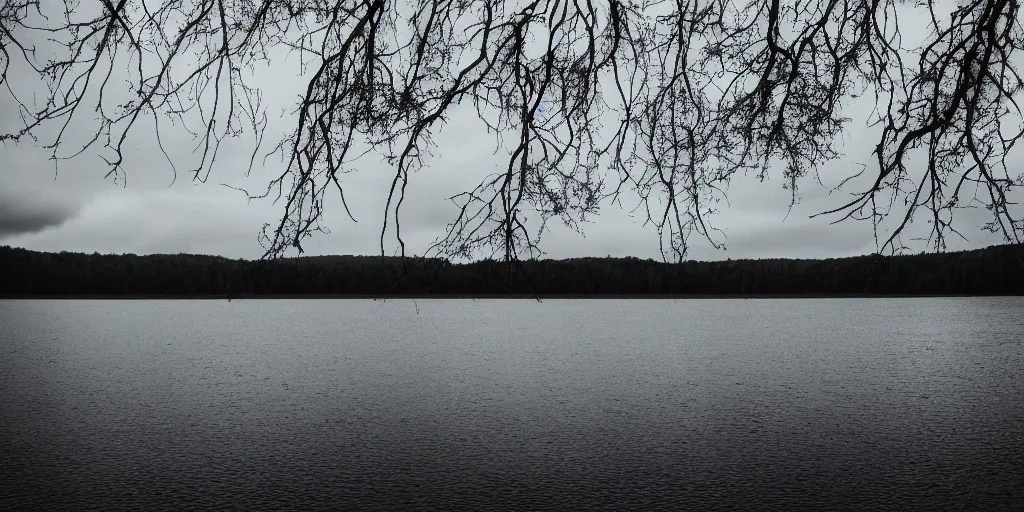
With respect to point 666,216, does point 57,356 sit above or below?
below

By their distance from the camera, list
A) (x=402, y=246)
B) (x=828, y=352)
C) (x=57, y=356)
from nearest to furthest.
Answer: (x=402, y=246)
(x=57, y=356)
(x=828, y=352)

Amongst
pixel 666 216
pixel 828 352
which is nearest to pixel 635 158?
pixel 666 216

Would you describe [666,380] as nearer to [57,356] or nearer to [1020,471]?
[1020,471]

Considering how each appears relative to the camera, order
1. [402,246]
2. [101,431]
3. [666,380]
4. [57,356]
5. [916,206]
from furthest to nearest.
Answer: [57,356] → [666,380] → [101,431] → [916,206] → [402,246]

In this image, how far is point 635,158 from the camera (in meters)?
4.12

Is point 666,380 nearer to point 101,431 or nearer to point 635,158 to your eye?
point 635,158

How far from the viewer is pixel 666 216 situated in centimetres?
391

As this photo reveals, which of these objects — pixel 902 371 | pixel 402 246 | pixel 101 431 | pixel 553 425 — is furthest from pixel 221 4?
pixel 902 371

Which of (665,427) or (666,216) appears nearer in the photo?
(666,216)

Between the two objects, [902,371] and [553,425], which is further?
[902,371]

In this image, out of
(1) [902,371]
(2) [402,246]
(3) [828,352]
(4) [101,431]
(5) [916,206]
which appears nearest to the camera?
(2) [402,246]

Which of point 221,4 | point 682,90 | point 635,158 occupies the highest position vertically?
point 221,4

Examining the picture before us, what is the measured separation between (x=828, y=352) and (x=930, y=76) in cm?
841

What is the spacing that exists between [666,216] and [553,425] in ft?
5.54
